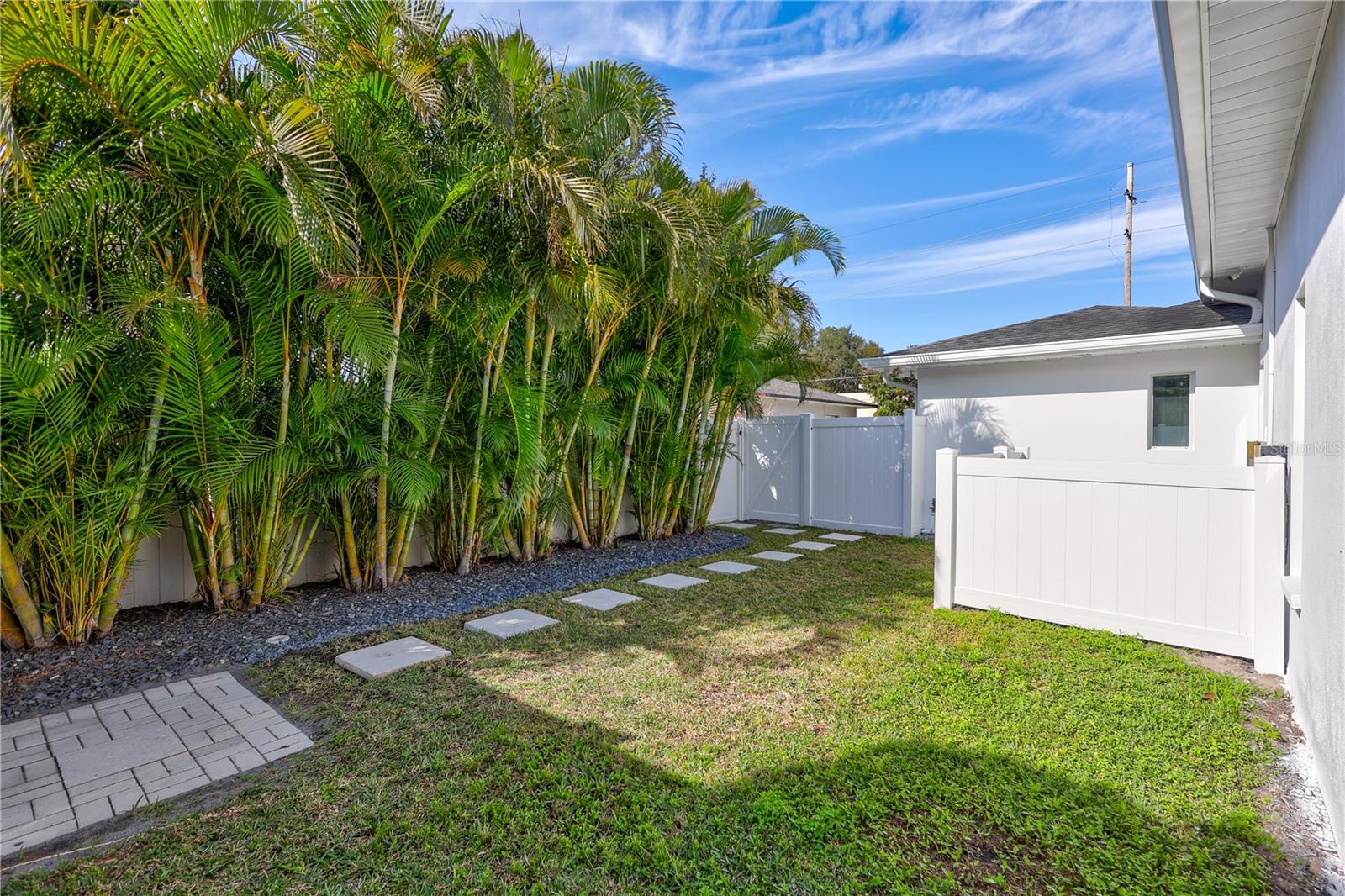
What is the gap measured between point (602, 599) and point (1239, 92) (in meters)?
4.39

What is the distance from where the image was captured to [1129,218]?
50.0 feet

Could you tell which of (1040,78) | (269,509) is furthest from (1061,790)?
(1040,78)

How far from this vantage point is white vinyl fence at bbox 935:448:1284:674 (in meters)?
3.20

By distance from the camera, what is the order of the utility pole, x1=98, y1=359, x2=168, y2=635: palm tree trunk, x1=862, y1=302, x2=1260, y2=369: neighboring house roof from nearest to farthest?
x1=98, y1=359, x2=168, y2=635: palm tree trunk → x1=862, y1=302, x2=1260, y2=369: neighboring house roof → the utility pole

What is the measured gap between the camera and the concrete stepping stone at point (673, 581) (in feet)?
16.5

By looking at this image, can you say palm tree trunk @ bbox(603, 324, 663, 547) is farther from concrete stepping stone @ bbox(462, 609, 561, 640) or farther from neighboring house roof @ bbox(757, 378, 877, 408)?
neighboring house roof @ bbox(757, 378, 877, 408)

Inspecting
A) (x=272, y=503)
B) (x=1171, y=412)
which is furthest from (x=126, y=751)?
(x=1171, y=412)

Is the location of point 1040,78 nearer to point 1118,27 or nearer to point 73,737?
point 1118,27

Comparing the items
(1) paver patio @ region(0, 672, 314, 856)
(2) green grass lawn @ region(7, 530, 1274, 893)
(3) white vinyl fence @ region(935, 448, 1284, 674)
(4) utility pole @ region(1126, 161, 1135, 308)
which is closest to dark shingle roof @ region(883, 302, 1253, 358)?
(3) white vinyl fence @ region(935, 448, 1284, 674)

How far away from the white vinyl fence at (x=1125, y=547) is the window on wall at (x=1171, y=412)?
14.0 feet

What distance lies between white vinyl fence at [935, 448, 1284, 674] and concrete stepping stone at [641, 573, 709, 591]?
1894 millimetres

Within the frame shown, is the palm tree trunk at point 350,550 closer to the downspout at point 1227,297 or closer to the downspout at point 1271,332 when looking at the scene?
the downspout at point 1271,332

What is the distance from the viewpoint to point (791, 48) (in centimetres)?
635

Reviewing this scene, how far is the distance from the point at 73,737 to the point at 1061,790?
375 cm
